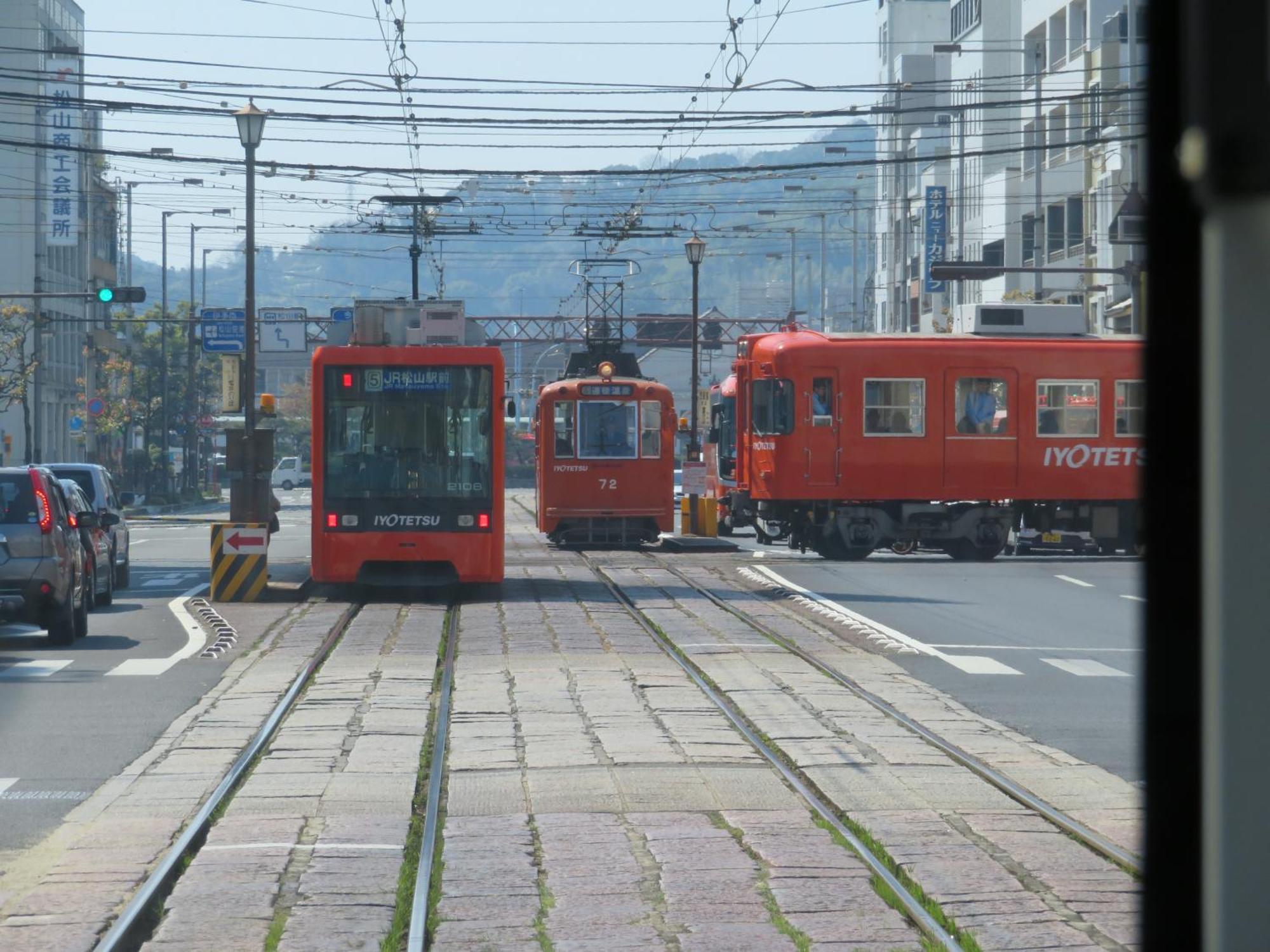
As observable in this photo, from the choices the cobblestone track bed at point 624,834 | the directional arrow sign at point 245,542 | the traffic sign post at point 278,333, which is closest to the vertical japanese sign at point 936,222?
the traffic sign post at point 278,333

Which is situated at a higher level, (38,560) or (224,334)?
(224,334)

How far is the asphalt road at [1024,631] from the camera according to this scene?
11.9 m

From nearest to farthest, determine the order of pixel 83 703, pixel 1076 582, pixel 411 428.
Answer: pixel 83 703 → pixel 411 428 → pixel 1076 582

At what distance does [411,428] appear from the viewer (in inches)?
846

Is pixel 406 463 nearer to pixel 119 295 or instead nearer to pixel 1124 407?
pixel 1124 407

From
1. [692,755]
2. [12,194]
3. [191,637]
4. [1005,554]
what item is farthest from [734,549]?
[12,194]

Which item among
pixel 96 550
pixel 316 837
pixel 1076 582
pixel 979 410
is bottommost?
pixel 1076 582

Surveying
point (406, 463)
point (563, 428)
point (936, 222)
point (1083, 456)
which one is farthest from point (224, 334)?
point (936, 222)

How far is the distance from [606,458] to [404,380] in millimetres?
12329

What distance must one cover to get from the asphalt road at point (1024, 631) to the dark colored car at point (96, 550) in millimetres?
8471

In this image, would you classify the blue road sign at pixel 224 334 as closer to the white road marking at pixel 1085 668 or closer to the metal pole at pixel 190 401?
the white road marking at pixel 1085 668

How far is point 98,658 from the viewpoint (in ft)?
52.2

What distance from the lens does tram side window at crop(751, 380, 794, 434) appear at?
99.8 feet

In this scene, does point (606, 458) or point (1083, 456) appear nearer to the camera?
point (1083, 456)
